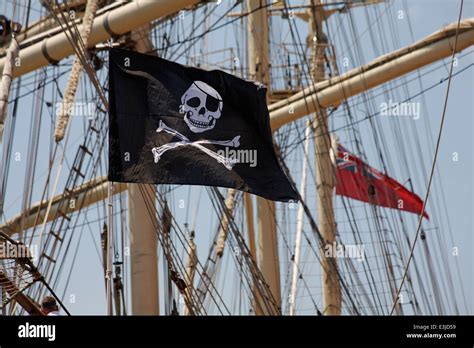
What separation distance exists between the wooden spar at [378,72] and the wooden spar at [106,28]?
5.03 metres

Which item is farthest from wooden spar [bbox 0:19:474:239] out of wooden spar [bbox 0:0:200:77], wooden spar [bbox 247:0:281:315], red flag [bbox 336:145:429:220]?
wooden spar [bbox 0:0:200:77]

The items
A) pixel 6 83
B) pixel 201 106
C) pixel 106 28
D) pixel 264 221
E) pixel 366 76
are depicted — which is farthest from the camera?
pixel 366 76

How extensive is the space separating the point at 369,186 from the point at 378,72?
4550 millimetres

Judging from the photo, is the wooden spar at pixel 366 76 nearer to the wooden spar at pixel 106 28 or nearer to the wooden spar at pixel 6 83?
the wooden spar at pixel 106 28

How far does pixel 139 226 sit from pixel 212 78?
6.11 metres

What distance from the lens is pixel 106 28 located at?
1980 centimetres

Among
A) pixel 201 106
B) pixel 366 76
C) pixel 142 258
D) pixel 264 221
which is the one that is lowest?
pixel 142 258

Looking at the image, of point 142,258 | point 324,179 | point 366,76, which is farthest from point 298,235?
point 142,258

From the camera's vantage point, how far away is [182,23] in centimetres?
2292

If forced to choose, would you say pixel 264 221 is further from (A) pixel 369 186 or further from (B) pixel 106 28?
(B) pixel 106 28

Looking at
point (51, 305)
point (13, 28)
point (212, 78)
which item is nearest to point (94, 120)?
point (13, 28)

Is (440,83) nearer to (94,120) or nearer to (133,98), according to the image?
(94,120)

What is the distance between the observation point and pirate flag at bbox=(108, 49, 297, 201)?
12750 millimetres
